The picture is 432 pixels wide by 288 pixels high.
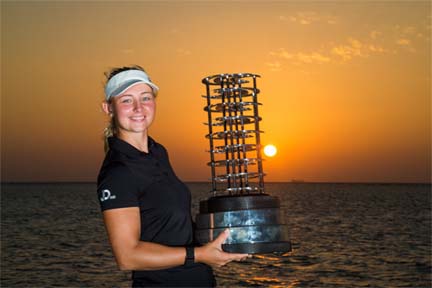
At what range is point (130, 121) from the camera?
3662mm

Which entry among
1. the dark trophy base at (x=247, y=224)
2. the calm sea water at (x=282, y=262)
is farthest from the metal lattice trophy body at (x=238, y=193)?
the calm sea water at (x=282, y=262)

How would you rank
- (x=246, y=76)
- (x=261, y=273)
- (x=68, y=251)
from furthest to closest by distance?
(x=68, y=251)
(x=261, y=273)
(x=246, y=76)

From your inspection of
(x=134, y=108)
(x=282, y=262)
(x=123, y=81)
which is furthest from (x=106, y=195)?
(x=282, y=262)

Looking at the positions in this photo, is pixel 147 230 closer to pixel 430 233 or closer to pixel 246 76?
pixel 246 76

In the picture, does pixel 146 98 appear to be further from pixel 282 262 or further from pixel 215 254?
pixel 282 262

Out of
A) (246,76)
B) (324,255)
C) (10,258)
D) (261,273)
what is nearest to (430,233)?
(324,255)

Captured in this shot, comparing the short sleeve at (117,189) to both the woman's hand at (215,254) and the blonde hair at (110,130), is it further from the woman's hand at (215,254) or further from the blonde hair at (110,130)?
the woman's hand at (215,254)

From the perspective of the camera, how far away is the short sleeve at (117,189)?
335 centimetres

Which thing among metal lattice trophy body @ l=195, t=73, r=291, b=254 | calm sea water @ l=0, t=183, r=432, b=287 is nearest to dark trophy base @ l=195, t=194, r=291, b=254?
metal lattice trophy body @ l=195, t=73, r=291, b=254

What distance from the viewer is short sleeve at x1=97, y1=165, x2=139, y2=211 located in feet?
11.0

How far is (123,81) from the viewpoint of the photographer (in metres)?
3.61

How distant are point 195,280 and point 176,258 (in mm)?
361

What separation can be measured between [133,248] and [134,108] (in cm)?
88

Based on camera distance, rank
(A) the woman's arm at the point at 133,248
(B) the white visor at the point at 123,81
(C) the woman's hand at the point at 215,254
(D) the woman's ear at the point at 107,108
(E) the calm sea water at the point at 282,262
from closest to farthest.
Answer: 1. (A) the woman's arm at the point at 133,248
2. (C) the woman's hand at the point at 215,254
3. (B) the white visor at the point at 123,81
4. (D) the woman's ear at the point at 107,108
5. (E) the calm sea water at the point at 282,262
